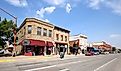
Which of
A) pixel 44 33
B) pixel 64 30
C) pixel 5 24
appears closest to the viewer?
pixel 5 24

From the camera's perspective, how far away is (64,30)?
6575 centimetres

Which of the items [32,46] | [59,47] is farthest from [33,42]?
[59,47]

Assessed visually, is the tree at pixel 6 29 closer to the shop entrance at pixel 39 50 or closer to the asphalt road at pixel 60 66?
the shop entrance at pixel 39 50

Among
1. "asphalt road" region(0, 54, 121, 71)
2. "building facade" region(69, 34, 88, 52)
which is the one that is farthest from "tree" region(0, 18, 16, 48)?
"building facade" region(69, 34, 88, 52)

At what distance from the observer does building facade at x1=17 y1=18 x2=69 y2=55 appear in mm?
50250

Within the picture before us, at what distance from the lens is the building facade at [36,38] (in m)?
50.2

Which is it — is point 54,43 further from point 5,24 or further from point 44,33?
point 5,24

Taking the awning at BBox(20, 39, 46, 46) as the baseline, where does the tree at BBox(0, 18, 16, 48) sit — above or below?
above

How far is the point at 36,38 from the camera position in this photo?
2019 inches

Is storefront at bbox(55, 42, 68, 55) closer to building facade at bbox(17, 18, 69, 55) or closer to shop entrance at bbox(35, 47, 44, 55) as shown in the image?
building facade at bbox(17, 18, 69, 55)

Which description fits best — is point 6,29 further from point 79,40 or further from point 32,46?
point 79,40

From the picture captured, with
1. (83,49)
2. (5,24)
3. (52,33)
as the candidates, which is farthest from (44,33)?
(83,49)

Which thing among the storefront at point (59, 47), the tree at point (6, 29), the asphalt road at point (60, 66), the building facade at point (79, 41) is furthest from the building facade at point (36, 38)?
the building facade at point (79, 41)

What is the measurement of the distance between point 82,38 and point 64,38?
23.7 metres
